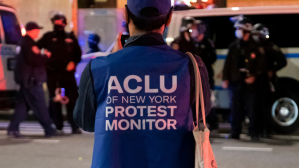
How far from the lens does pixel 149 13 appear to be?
151cm

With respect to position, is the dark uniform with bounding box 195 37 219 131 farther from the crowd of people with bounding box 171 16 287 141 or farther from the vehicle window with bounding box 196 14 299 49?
the vehicle window with bounding box 196 14 299 49

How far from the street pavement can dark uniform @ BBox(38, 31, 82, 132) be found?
56 centimetres

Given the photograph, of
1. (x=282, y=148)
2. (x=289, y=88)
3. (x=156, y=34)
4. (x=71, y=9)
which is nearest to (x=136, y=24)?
(x=156, y=34)

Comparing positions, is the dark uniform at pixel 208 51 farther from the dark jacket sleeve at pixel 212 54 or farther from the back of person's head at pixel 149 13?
the back of person's head at pixel 149 13

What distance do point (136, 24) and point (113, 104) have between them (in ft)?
1.10

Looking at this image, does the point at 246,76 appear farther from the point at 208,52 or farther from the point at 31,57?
the point at 31,57

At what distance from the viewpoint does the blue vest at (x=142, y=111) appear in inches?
57.1

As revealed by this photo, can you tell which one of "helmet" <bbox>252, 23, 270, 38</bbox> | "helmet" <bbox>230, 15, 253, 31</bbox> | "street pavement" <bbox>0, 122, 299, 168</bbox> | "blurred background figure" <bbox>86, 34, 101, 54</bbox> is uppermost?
"helmet" <bbox>230, 15, 253, 31</bbox>

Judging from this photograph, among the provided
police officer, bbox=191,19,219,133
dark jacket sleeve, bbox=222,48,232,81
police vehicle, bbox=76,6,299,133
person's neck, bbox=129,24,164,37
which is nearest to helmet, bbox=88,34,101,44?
police vehicle, bbox=76,6,299,133

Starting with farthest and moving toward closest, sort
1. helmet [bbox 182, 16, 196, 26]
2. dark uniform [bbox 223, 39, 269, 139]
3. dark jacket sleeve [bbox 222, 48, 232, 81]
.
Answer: helmet [bbox 182, 16, 196, 26]
dark jacket sleeve [bbox 222, 48, 232, 81]
dark uniform [bbox 223, 39, 269, 139]

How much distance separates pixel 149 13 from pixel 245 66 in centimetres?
540

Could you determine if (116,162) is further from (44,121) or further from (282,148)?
(44,121)

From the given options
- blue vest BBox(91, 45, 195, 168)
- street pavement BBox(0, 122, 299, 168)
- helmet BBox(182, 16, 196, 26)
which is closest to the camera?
blue vest BBox(91, 45, 195, 168)

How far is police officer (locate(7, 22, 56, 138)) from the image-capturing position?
261 inches
